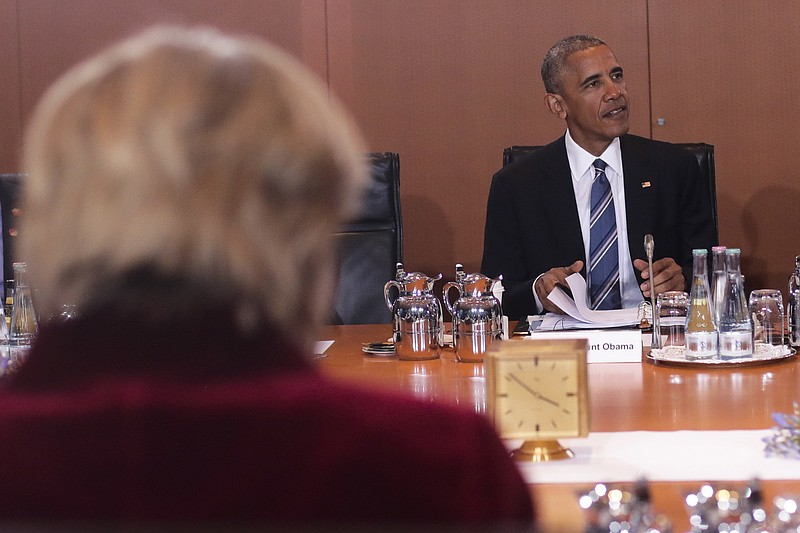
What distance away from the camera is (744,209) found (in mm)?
4383

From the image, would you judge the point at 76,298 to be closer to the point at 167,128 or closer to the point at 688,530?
the point at 167,128

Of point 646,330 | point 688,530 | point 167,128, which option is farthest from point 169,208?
point 646,330

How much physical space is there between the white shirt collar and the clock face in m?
2.37

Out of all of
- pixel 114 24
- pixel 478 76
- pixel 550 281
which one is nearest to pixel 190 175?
pixel 550 281

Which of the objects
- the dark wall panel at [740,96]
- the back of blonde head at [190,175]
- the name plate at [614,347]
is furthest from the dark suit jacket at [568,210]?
the back of blonde head at [190,175]

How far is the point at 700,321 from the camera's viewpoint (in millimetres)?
2262

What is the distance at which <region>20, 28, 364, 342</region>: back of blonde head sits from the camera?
2.37ft

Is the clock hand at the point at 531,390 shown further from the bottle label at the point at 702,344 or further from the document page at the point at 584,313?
the document page at the point at 584,313

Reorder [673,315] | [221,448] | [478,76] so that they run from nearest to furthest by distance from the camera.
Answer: [221,448]
[673,315]
[478,76]

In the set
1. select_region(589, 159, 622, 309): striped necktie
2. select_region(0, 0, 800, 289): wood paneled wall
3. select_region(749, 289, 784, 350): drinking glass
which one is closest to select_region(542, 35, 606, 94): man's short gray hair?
select_region(0, 0, 800, 289): wood paneled wall

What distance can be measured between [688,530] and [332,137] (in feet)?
2.16

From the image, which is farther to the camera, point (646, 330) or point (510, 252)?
point (510, 252)

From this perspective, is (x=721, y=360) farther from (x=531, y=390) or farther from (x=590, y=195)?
(x=590, y=195)

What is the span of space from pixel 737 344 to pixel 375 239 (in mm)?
1542
